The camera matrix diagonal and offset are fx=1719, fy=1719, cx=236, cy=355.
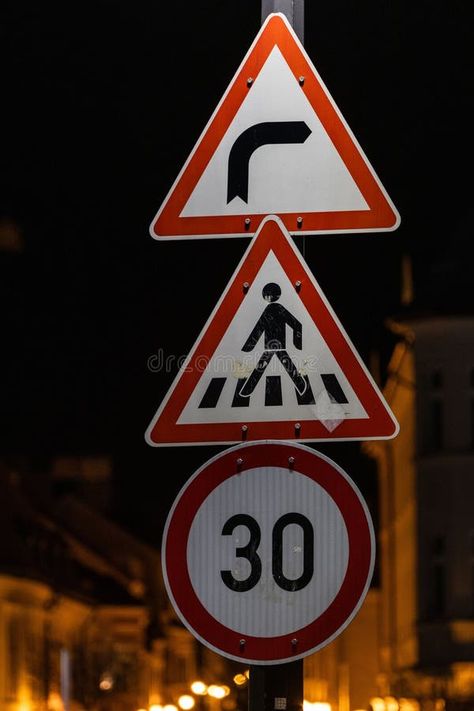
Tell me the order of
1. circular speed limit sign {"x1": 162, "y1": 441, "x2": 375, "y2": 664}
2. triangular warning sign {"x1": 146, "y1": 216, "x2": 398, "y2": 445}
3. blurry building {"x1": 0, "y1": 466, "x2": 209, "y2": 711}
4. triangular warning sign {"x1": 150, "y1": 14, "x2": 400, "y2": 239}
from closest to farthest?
circular speed limit sign {"x1": 162, "y1": 441, "x2": 375, "y2": 664}
triangular warning sign {"x1": 146, "y1": 216, "x2": 398, "y2": 445}
triangular warning sign {"x1": 150, "y1": 14, "x2": 400, "y2": 239}
blurry building {"x1": 0, "y1": 466, "x2": 209, "y2": 711}

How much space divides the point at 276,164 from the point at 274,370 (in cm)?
55

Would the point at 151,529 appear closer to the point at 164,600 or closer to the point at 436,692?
the point at 164,600

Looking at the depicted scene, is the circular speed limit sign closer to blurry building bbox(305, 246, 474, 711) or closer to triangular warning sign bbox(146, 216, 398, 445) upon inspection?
triangular warning sign bbox(146, 216, 398, 445)

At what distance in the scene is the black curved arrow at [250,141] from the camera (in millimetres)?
4348

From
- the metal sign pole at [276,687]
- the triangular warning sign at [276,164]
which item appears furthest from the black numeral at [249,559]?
the triangular warning sign at [276,164]

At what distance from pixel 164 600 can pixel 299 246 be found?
83.0 metres

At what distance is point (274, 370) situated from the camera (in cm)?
415

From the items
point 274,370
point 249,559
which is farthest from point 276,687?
point 274,370

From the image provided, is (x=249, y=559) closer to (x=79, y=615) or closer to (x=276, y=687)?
(x=276, y=687)

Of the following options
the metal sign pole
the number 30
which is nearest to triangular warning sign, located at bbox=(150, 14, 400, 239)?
the number 30

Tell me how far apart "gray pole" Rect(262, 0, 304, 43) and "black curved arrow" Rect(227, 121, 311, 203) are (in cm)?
29

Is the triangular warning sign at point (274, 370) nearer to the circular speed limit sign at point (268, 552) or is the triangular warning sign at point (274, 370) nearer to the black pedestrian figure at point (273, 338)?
the black pedestrian figure at point (273, 338)

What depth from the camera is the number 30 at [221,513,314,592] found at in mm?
3980

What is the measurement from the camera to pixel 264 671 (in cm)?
403
